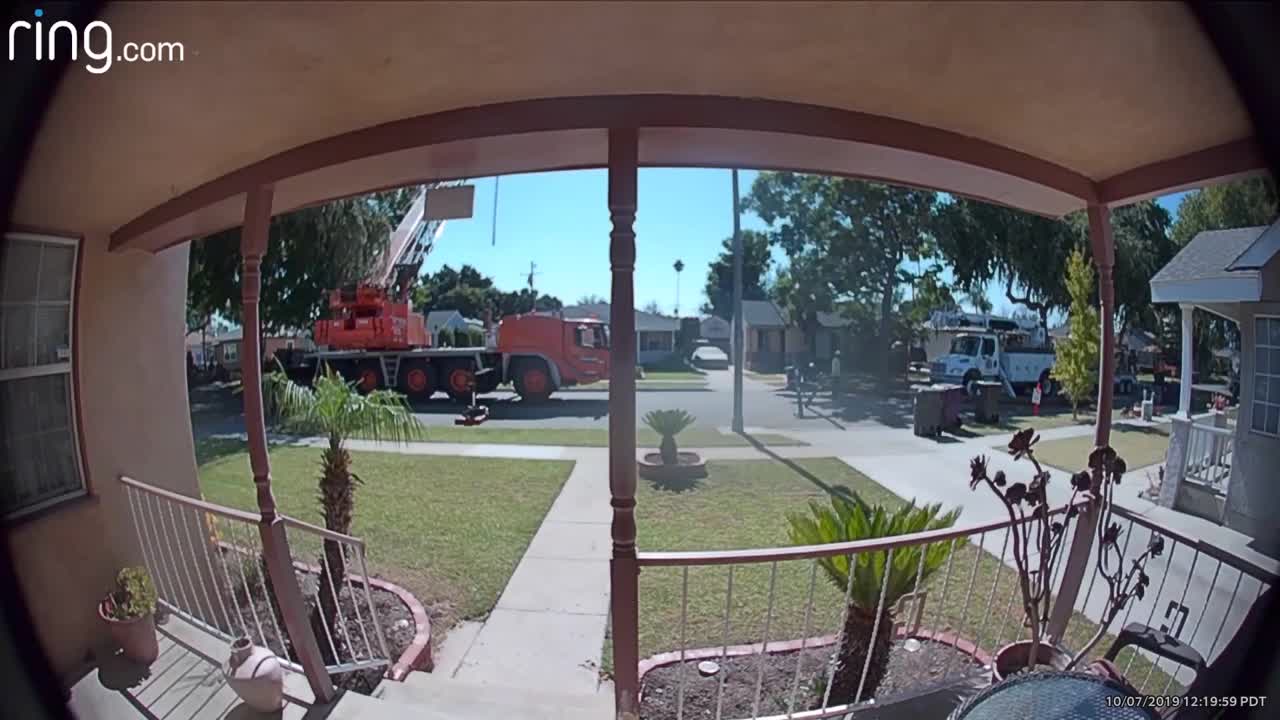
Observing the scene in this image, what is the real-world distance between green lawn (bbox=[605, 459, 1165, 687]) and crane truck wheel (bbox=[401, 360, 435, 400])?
6.55 meters

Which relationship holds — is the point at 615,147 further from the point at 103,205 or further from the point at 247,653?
the point at 247,653

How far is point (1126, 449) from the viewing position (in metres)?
4.89

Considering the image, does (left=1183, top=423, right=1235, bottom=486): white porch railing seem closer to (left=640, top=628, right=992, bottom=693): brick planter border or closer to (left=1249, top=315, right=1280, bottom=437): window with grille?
(left=1249, top=315, right=1280, bottom=437): window with grille

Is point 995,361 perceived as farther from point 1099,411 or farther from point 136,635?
point 136,635

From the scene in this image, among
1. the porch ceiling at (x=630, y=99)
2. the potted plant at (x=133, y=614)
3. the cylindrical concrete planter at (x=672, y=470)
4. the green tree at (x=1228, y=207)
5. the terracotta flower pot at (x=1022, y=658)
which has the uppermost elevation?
the porch ceiling at (x=630, y=99)

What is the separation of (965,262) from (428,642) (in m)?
10.9

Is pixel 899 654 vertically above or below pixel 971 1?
below

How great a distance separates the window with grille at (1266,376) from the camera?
234 centimetres

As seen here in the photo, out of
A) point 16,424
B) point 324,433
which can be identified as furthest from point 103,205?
point 324,433

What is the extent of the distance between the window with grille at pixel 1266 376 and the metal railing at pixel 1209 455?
668 millimetres

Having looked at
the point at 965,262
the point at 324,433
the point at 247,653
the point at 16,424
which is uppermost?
the point at 965,262

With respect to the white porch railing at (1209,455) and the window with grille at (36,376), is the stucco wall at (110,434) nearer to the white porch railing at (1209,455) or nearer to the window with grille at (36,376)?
the window with grille at (36,376)

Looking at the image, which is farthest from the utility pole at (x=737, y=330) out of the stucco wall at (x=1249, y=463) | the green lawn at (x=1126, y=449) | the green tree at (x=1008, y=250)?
the stucco wall at (x=1249, y=463)

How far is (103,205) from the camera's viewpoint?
1806 millimetres
